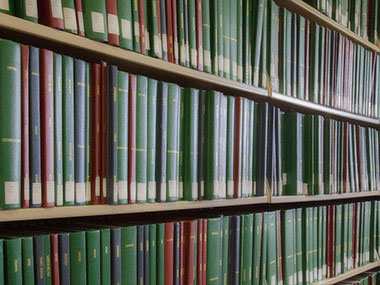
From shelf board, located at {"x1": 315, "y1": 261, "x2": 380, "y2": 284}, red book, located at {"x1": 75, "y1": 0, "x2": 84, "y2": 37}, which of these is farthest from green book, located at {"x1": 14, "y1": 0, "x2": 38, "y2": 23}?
shelf board, located at {"x1": 315, "y1": 261, "x2": 380, "y2": 284}

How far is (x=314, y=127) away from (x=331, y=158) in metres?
0.18

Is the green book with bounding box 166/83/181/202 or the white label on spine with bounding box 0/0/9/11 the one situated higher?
the white label on spine with bounding box 0/0/9/11

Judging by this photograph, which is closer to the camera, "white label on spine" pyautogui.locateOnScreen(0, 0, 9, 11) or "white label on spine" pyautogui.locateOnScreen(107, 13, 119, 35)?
"white label on spine" pyautogui.locateOnScreen(0, 0, 9, 11)

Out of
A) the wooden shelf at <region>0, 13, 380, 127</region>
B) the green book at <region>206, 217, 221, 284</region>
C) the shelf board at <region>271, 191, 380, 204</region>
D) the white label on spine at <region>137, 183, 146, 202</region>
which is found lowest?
the green book at <region>206, 217, 221, 284</region>

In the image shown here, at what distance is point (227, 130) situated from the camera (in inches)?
54.1

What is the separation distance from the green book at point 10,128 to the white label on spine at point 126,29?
0.92 ft

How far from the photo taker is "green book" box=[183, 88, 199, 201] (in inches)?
48.9

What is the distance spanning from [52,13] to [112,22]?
152 mm

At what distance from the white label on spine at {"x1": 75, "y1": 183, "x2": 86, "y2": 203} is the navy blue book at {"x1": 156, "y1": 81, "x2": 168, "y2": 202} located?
0.22m

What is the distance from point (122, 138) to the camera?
1.07 meters

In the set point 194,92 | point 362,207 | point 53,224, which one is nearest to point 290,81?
point 194,92

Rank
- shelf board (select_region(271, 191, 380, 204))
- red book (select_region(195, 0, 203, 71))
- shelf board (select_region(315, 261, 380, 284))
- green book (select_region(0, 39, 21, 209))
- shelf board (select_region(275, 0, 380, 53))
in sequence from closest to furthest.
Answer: green book (select_region(0, 39, 21, 209)), red book (select_region(195, 0, 203, 71)), shelf board (select_region(271, 191, 380, 204)), shelf board (select_region(275, 0, 380, 53)), shelf board (select_region(315, 261, 380, 284))

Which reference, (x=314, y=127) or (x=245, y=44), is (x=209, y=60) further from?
(x=314, y=127)

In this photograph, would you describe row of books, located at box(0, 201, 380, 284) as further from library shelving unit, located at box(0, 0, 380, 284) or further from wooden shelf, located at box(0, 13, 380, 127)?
wooden shelf, located at box(0, 13, 380, 127)
